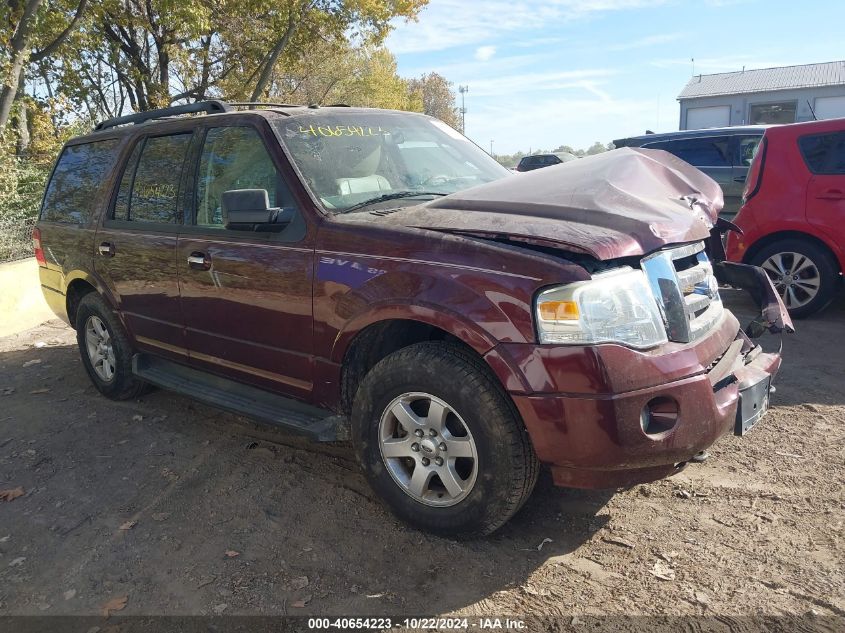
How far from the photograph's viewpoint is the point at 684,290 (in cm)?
279

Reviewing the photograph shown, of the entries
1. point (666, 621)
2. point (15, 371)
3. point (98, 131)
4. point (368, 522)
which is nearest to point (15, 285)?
point (15, 371)

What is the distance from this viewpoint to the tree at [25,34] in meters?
10.9

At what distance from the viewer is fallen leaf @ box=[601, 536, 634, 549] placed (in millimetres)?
2811

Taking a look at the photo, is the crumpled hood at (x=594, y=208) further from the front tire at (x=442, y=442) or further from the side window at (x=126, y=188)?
the side window at (x=126, y=188)

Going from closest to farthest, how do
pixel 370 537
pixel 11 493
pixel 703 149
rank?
pixel 370 537
pixel 11 493
pixel 703 149

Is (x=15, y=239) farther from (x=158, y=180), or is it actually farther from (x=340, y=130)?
(x=340, y=130)

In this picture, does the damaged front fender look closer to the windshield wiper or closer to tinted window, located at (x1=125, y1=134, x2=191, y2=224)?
the windshield wiper

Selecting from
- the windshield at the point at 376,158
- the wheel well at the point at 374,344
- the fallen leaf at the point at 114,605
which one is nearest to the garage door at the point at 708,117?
the windshield at the point at 376,158

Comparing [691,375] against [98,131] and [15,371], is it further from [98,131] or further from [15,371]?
[15,371]

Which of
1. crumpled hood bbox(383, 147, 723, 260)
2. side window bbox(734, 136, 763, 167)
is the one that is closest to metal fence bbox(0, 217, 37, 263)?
crumpled hood bbox(383, 147, 723, 260)

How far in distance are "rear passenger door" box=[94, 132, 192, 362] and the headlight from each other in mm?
2480

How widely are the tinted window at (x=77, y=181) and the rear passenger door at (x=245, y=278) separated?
4.26 feet

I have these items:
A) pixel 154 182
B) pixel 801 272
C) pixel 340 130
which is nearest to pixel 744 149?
pixel 801 272

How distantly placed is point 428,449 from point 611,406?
0.82 meters
